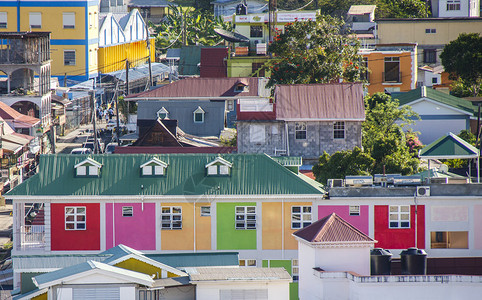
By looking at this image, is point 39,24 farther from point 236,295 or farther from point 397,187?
point 236,295

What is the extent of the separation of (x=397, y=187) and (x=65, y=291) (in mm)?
19498

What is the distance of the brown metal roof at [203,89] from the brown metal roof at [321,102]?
20.5 meters

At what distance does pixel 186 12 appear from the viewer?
150m

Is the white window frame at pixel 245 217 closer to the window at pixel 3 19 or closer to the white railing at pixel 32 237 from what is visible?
the white railing at pixel 32 237

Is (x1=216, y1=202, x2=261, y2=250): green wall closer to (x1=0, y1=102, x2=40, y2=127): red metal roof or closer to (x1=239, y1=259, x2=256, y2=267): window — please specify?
(x1=239, y1=259, x2=256, y2=267): window

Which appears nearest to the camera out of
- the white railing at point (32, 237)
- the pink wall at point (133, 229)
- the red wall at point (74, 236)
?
the white railing at point (32, 237)

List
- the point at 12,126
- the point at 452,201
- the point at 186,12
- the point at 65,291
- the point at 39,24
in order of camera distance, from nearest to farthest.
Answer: the point at 65,291, the point at 452,201, the point at 12,126, the point at 39,24, the point at 186,12

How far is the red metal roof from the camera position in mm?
89938

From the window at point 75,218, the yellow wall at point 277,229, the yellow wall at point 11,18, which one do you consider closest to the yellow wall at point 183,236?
the yellow wall at point 277,229

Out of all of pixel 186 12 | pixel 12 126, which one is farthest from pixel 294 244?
pixel 186 12

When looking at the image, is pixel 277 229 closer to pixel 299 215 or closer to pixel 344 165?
pixel 299 215

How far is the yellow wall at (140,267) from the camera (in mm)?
41938

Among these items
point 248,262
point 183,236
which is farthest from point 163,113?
point 248,262

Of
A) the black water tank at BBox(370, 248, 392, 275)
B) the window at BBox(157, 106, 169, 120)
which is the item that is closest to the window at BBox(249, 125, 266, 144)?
the window at BBox(157, 106, 169, 120)
